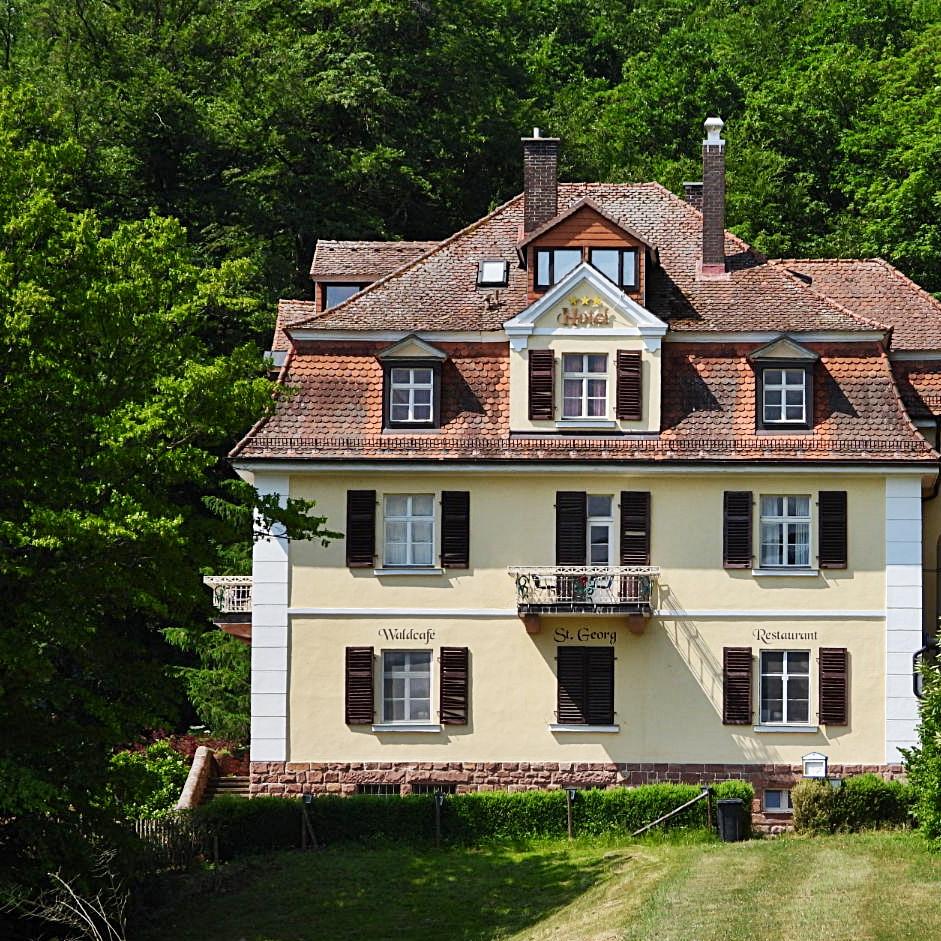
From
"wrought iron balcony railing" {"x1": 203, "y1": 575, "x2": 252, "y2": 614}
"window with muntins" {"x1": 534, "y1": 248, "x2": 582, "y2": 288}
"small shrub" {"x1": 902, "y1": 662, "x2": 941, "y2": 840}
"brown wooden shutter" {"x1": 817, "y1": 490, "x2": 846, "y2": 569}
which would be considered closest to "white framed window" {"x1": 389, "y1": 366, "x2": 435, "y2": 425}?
"window with muntins" {"x1": 534, "y1": 248, "x2": 582, "y2": 288}

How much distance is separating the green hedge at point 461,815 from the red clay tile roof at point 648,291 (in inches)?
357

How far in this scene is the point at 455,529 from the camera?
3891 centimetres

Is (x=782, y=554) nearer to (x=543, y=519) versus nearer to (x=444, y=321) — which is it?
(x=543, y=519)

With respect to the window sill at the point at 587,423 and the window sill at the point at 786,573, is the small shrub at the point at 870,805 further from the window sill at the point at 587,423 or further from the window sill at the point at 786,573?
the window sill at the point at 587,423

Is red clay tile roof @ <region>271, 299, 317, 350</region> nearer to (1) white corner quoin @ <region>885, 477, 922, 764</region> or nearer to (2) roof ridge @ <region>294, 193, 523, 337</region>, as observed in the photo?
(2) roof ridge @ <region>294, 193, 523, 337</region>

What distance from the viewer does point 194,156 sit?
5678 cm

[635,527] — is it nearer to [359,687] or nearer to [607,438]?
[607,438]

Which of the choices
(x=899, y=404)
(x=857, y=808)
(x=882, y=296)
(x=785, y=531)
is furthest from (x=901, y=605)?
(x=882, y=296)

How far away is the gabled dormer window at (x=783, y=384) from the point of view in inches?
1537

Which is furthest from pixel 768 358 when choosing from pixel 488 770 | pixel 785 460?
pixel 488 770

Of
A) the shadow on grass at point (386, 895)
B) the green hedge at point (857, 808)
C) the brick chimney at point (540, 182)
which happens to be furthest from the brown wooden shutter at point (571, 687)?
the brick chimney at point (540, 182)

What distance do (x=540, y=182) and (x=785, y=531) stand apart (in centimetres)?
883

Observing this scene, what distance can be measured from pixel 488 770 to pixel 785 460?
797 cm

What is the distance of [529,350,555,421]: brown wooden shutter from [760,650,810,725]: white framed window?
6054 millimetres
